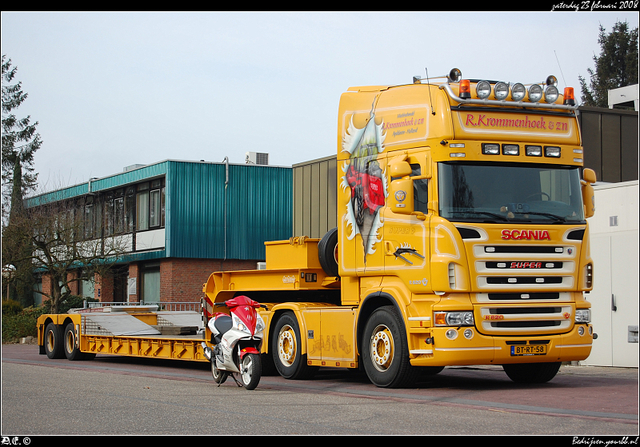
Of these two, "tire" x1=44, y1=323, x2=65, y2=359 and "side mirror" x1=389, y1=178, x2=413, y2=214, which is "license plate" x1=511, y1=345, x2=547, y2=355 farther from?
"tire" x1=44, y1=323, x2=65, y2=359

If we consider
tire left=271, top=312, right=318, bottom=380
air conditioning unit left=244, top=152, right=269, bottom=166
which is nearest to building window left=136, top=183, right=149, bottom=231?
air conditioning unit left=244, top=152, right=269, bottom=166

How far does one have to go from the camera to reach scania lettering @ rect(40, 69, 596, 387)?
1153 centimetres

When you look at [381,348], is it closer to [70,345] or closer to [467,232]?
[467,232]

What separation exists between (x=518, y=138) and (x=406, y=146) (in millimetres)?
1613

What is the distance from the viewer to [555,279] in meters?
11.9

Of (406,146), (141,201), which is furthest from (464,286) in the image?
(141,201)

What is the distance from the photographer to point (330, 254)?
14.6 meters

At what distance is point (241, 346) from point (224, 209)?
29.1 metres

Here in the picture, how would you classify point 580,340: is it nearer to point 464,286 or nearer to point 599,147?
point 464,286

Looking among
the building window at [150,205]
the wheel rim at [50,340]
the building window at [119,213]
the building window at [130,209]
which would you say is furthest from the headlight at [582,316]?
the building window at [119,213]

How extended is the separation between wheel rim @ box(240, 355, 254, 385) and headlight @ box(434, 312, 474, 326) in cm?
285

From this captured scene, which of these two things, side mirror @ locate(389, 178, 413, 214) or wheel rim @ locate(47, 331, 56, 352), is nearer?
side mirror @ locate(389, 178, 413, 214)

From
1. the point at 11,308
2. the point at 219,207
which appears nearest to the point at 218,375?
the point at 11,308

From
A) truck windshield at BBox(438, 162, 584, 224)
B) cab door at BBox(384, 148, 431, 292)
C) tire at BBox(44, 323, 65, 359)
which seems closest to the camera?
truck windshield at BBox(438, 162, 584, 224)
